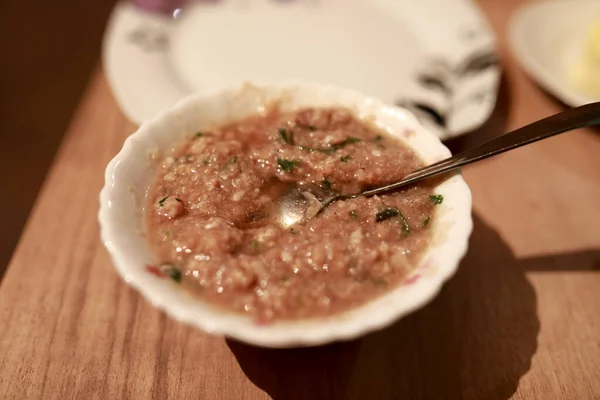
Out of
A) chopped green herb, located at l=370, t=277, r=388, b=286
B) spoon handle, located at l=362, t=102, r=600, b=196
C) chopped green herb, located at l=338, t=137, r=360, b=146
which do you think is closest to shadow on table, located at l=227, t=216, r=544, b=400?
chopped green herb, located at l=370, t=277, r=388, b=286

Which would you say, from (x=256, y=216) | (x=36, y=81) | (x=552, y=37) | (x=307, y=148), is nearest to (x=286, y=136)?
(x=307, y=148)

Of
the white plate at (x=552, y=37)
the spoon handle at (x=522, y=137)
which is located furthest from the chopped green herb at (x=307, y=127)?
the white plate at (x=552, y=37)

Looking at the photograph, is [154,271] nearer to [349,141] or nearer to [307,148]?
[307,148]

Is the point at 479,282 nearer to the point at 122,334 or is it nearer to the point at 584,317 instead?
the point at 584,317

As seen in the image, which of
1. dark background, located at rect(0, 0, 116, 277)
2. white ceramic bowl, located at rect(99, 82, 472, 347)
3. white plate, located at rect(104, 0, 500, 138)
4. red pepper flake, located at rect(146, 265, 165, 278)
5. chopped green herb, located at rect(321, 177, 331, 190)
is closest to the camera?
white ceramic bowl, located at rect(99, 82, 472, 347)

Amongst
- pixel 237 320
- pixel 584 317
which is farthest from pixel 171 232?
pixel 584 317

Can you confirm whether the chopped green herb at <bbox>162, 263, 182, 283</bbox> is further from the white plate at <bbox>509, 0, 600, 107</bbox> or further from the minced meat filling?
the white plate at <bbox>509, 0, 600, 107</bbox>
